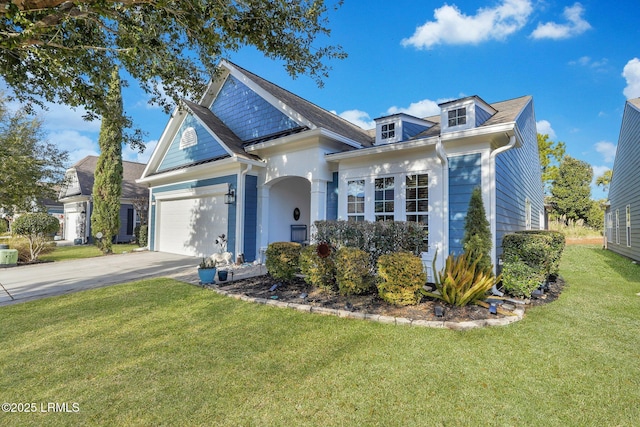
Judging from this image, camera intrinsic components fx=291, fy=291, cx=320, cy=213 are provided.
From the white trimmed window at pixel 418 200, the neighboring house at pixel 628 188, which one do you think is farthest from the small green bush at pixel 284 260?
the neighboring house at pixel 628 188

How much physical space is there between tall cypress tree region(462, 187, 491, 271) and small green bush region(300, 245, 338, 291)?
9.26 ft

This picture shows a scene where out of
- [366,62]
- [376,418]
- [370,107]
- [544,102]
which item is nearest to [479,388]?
[376,418]

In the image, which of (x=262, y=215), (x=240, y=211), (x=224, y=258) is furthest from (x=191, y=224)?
(x=262, y=215)

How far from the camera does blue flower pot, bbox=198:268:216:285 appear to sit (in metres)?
6.65

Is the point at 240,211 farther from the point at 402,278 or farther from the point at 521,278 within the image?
the point at 521,278

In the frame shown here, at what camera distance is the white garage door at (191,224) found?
10.2 meters

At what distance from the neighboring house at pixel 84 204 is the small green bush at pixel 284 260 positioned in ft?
48.6

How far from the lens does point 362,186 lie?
7793mm

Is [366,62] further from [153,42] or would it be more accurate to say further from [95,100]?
[95,100]

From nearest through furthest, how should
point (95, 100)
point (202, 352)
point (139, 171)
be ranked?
point (202, 352), point (95, 100), point (139, 171)

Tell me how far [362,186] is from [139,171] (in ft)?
72.7

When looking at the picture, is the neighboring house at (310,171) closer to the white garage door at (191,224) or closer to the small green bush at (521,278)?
the white garage door at (191,224)

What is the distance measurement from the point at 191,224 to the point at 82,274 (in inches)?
153

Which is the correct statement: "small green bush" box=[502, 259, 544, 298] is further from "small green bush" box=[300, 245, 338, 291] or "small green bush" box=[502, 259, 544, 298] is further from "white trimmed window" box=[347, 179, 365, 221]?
"white trimmed window" box=[347, 179, 365, 221]
